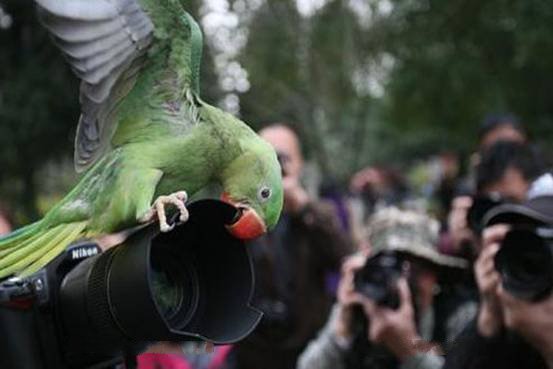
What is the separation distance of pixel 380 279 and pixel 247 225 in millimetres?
1167

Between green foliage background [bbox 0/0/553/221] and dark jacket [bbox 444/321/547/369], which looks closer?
dark jacket [bbox 444/321/547/369]

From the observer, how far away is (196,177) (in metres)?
1.25

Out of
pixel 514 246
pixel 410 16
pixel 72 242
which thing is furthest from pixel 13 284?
pixel 410 16

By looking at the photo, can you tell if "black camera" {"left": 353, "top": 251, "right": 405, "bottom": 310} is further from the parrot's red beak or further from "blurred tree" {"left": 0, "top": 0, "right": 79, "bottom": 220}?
"blurred tree" {"left": 0, "top": 0, "right": 79, "bottom": 220}

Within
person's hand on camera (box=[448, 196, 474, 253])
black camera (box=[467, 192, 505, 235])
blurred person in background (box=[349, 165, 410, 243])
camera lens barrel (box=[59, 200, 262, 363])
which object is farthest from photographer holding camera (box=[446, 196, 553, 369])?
blurred person in background (box=[349, 165, 410, 243])

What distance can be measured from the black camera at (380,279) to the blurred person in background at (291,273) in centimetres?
77

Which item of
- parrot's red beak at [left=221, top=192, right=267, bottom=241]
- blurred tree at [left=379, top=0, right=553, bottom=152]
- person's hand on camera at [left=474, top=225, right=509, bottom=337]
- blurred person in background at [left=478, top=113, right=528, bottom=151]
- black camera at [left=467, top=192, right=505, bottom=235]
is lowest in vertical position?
blurred tree at [left=379, top=0, right=553, bottom=152]

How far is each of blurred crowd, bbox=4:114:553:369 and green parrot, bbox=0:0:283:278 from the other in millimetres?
559

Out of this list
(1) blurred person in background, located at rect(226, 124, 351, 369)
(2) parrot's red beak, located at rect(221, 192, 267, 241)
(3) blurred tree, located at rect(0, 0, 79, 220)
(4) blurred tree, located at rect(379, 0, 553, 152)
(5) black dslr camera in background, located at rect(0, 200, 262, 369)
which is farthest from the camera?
(4) blurred tree, located at rect(379, 0, 553, 152)

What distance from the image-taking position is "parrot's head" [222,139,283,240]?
4.06 feet

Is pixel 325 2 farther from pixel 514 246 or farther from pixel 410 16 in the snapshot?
pixel 514 246

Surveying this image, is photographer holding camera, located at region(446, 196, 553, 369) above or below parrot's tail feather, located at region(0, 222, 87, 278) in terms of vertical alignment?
below

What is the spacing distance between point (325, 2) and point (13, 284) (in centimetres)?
1522

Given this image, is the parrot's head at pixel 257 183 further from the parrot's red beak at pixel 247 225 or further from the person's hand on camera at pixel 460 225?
the person's hand on camera at pixel 460 225
